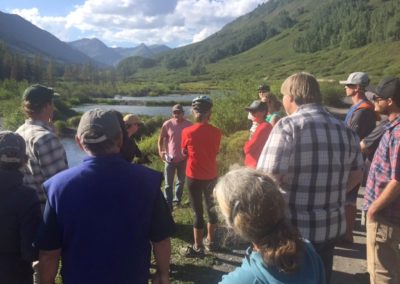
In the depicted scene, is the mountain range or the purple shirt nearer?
the purple shirt

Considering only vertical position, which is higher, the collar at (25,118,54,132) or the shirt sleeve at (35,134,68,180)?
the collar at (25,118,54,132)

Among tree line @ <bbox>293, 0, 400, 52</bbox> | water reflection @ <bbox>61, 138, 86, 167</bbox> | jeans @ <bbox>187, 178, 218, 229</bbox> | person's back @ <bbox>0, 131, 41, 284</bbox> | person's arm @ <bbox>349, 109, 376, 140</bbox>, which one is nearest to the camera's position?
person's back @ <bbox>0, 131, 41, 284</bbox>

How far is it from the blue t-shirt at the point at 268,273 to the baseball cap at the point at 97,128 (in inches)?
42.0

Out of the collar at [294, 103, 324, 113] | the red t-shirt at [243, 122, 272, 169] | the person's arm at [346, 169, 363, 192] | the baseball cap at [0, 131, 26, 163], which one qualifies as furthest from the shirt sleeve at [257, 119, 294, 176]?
the red t-shirt at [243, 122, 272, 169]

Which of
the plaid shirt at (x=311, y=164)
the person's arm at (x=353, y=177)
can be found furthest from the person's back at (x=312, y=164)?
the person's arm at (x=353, y=177)

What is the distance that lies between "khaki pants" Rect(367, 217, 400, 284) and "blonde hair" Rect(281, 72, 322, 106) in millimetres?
1126

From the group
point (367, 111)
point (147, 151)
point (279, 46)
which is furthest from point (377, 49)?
point (367, 111)

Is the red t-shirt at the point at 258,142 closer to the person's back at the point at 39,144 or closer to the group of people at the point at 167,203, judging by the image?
the group of people at the point at 167,203

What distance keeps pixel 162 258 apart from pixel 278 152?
103 centimetres

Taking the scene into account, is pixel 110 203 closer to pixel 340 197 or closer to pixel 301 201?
pixel 301 201

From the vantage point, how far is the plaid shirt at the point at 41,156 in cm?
319

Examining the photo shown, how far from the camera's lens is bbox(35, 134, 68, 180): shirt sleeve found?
3.19 m

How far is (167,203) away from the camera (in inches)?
106

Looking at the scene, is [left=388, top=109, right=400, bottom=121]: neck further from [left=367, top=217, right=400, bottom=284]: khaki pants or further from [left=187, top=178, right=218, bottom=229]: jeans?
[left=187, top=178, right=218, bottom=229]: jeans
